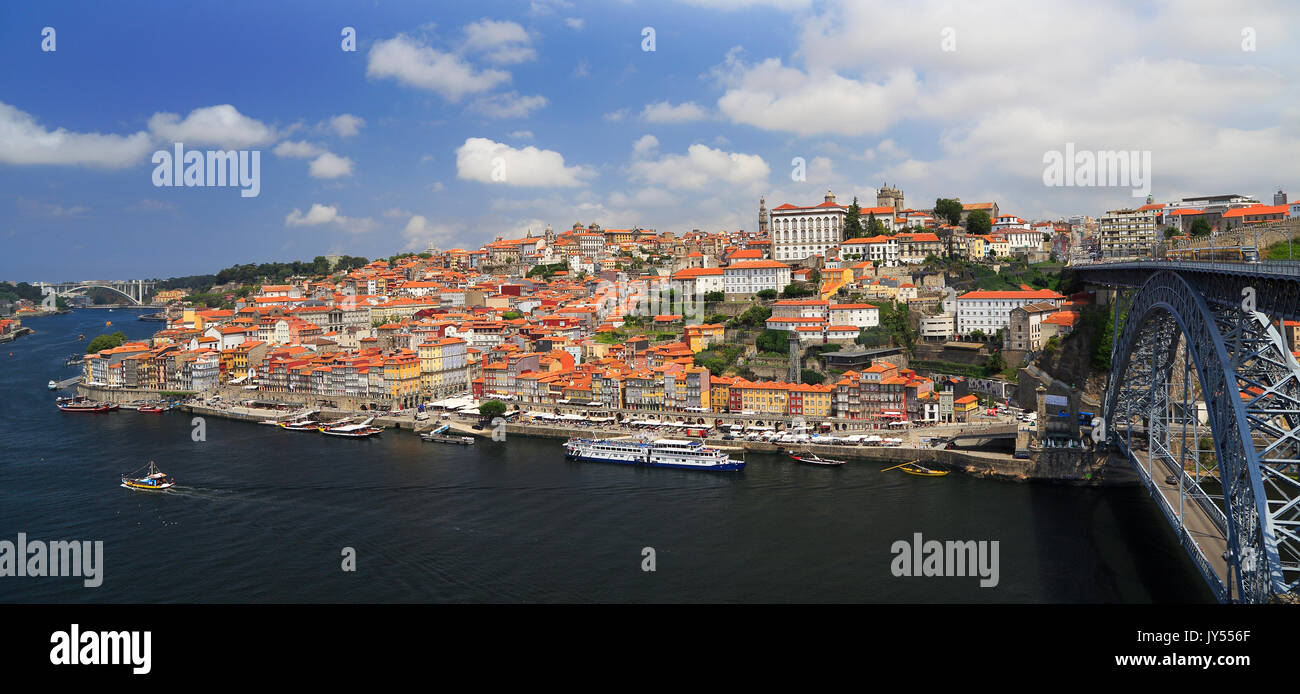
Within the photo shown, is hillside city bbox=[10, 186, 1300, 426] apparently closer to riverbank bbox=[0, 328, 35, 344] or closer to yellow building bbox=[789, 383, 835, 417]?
yellow building bbox=[789, 383, 835, 417]

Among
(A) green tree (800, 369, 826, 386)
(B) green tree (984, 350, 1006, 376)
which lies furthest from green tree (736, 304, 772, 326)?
(B) green tree (984, 350, 1006, 376)

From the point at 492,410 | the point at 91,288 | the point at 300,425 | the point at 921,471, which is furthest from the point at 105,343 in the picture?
the point at 91,288

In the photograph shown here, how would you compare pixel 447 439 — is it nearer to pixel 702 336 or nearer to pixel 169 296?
pixel 702 336

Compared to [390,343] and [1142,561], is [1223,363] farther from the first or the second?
[390,343]

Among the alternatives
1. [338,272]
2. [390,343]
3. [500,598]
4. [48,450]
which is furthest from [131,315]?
[500,598]

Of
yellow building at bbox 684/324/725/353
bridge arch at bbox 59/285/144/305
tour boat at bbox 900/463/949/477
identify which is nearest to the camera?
tour boat at bbox 900/463/949/477
